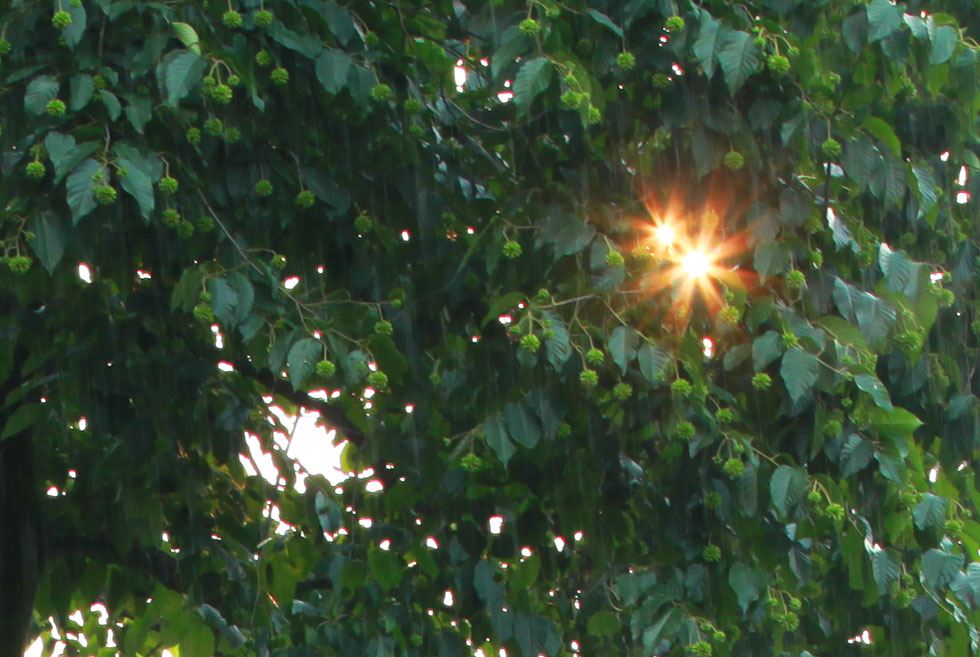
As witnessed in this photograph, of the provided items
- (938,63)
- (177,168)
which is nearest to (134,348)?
(177,168)

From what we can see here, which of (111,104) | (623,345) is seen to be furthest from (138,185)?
(623,345)

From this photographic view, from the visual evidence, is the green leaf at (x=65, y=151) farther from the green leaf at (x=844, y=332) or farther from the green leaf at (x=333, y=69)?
the green leaf at (x=844, y=332)

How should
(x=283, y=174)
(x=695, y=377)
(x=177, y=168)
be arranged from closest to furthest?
(x=695, y=377) < (x=177, y=168) < (x=283, y=174)

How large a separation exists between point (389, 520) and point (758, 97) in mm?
1533

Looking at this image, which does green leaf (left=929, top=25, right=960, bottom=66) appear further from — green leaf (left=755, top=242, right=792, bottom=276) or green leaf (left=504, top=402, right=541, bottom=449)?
green leaf (left=504, top=402, right=541, bottom=449)

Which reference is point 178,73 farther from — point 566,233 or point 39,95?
point 566,233

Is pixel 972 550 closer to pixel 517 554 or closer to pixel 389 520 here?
pixel 517 554

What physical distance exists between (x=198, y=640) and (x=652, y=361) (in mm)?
1768

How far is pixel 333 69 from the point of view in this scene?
3.46 meters

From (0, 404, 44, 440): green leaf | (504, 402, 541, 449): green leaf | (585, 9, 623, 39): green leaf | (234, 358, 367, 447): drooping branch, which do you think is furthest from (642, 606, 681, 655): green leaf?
(0, 404, 44, 440): green leaf

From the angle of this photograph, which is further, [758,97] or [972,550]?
[972,550]

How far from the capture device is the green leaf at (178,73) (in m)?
3.08

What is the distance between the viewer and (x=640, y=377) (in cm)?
336

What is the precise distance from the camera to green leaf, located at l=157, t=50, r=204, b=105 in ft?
10.1
